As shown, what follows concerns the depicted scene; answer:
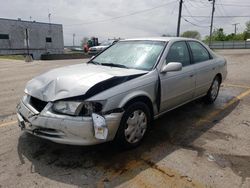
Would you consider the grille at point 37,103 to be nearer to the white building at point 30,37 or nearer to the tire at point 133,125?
the tire at point 133,125

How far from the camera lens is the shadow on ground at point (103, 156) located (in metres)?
3.02

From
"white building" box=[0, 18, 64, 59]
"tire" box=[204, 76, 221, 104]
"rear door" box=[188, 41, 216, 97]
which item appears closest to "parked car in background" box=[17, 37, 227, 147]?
"rear door" box=[188, 41, 216, 97]

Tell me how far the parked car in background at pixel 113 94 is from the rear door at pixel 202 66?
0.62 feet

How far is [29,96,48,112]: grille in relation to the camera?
3.37 m

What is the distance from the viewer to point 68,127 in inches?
121

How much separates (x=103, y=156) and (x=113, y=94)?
89cm

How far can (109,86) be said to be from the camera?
3318 mm

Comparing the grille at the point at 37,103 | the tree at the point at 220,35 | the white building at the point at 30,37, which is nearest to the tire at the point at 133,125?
the grille at the point at 37,103

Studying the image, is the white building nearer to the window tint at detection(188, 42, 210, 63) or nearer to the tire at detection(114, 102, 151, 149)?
the window tint at detection(188, 42, 210, 63)

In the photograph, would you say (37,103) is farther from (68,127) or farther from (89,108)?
(89,108)

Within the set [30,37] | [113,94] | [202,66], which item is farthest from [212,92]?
[30,37]

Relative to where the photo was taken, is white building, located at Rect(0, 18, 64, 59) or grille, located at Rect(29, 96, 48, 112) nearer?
grille, located at Rect(29, 96, 48, 112)

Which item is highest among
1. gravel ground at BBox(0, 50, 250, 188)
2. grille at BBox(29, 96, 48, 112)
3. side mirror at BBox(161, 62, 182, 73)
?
side mirror at BBox(161, 62, 182, 73)

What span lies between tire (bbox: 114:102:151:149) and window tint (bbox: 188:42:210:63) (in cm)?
200
